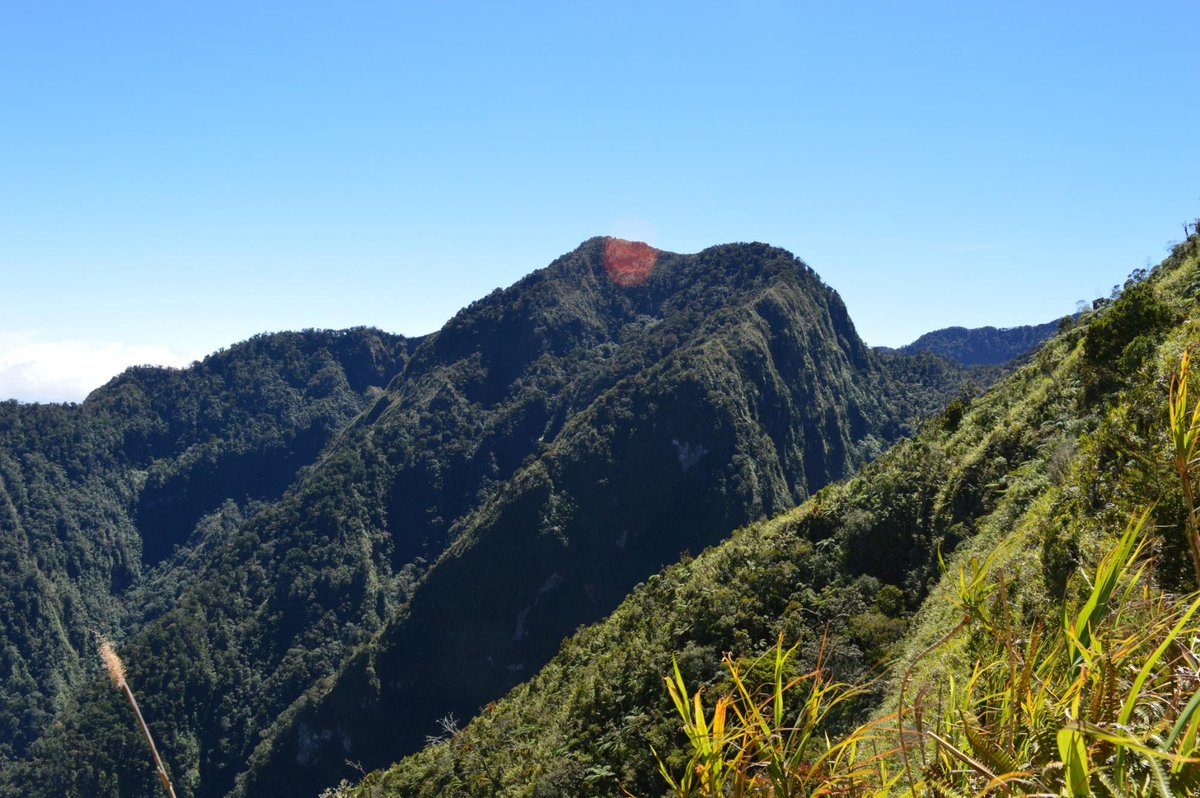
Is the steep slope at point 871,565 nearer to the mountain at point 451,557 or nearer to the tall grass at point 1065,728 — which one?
the tall grass at point 1065,728

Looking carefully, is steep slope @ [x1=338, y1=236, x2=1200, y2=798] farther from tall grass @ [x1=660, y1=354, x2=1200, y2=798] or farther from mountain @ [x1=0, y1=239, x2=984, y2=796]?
mountain @ [x1=0, y1=239, x2=984, y2=796]

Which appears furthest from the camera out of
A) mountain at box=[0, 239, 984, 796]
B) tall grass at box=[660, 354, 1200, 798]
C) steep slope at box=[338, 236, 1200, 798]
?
mountain at box=[0, 239, 984, 796]

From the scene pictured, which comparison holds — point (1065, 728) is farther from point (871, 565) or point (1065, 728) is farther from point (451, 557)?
point (451, 557)

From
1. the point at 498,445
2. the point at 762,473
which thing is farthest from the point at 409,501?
the point at 762,473

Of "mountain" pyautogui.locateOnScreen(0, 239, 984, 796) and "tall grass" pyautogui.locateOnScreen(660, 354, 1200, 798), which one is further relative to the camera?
"mountain" pyautogui.locateOnScreen(0, 239, 984, 796)

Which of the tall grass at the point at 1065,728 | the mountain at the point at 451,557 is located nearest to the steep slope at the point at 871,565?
the tall grass at the point at 1065,728

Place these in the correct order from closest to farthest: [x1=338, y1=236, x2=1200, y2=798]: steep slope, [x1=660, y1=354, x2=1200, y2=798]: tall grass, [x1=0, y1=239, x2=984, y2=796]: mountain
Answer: [x1=660, y1=354, x2=1200, y2=798]: tall grass → [x1=338, y1=236, x2=1200, y2=798]: steep slope → [x1=0, y1=239, x2=984, y2=796]: mountain

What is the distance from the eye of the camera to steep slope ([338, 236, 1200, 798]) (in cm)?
1456

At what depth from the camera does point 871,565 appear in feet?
80.4

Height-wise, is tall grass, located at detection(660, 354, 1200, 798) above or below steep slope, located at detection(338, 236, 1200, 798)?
above

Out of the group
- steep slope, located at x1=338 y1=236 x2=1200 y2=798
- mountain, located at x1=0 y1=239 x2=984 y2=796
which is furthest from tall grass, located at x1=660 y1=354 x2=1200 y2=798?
mountain, located at x1=0 y1=239 x2=984 y2=796

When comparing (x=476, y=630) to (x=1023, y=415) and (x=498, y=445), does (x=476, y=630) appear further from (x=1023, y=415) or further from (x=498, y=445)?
(x=1023, y=415)

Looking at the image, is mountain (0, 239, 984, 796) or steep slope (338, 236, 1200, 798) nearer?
steep slope (338, 236, 1200, 798)

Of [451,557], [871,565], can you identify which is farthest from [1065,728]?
[451,557]
